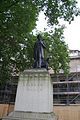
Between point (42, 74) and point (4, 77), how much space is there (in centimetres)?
872

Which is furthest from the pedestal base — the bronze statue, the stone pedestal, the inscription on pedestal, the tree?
the tree

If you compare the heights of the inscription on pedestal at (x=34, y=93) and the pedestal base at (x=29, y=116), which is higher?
the inscription on pedestal at (x=34, y=93)

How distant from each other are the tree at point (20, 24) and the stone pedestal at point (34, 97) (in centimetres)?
515

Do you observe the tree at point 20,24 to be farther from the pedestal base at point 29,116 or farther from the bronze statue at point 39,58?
the pedestal base at point 29,116

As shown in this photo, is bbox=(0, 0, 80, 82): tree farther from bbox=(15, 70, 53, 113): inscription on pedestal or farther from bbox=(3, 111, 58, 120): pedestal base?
bbox=(3, 111, 58, 120): pedestal base

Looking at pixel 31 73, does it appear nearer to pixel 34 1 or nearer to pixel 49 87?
pixel 49 87

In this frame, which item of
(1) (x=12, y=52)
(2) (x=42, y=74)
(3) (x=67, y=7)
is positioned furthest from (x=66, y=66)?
(2) (x=42, y=74)

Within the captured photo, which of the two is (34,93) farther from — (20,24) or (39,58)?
(20,24)

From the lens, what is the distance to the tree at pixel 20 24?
41.2 ft

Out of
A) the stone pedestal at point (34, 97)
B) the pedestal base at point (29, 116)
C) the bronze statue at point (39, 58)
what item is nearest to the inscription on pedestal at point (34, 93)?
the stone pedestal at point (34, 97)

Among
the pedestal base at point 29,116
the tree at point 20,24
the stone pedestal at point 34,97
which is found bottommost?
the pedestal base at point 29,116

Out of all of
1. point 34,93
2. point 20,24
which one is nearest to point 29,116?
point 34,93

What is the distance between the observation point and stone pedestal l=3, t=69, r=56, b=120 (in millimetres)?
7973

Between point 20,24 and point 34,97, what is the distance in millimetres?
7214
